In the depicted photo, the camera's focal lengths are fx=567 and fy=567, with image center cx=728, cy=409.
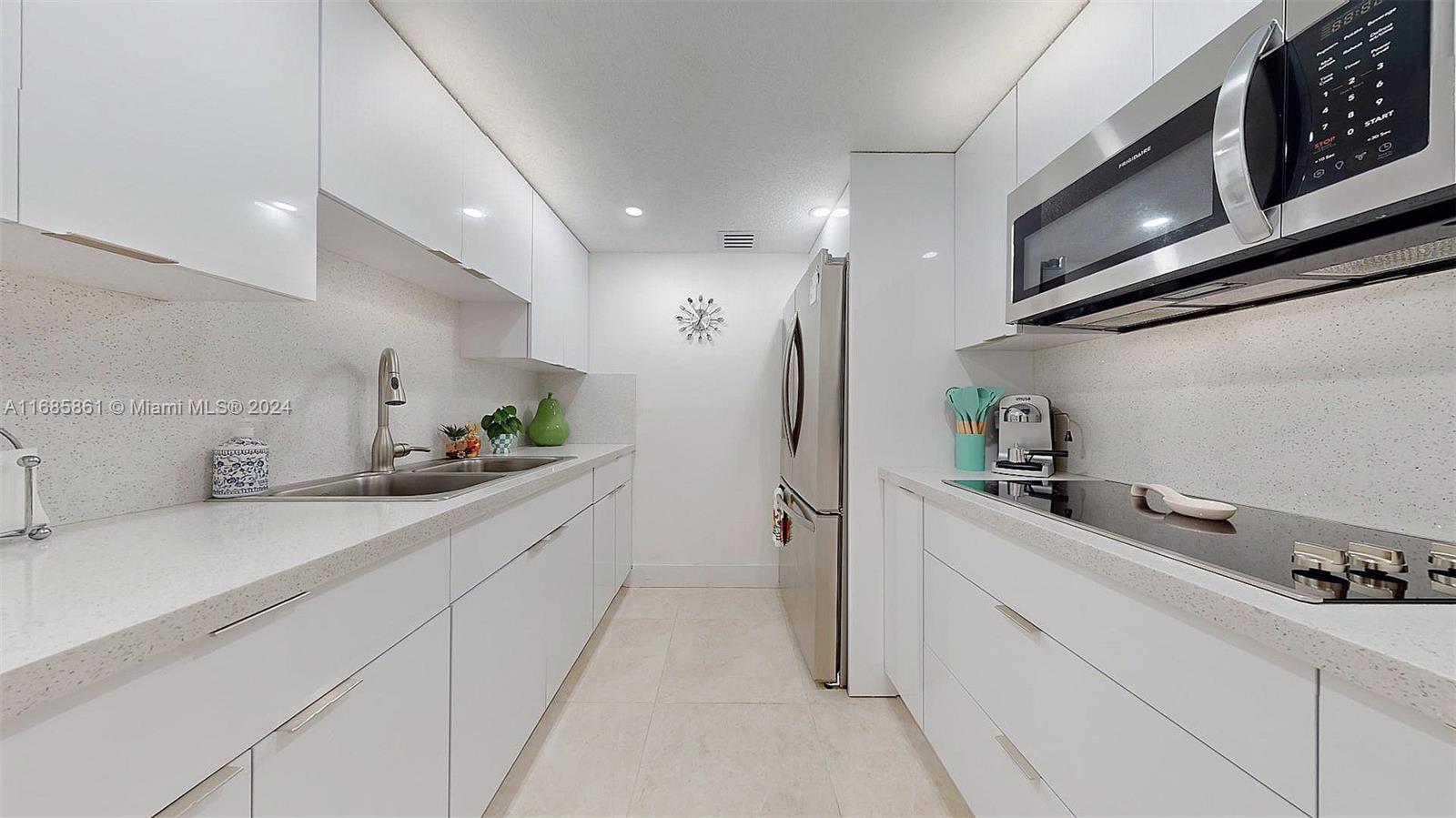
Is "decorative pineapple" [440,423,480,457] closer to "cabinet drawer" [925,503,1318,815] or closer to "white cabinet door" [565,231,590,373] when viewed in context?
"white cabinet door" [565,231,590,373]

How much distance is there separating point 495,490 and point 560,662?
3.16 ft

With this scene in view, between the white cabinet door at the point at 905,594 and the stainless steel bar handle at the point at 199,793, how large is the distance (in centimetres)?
175

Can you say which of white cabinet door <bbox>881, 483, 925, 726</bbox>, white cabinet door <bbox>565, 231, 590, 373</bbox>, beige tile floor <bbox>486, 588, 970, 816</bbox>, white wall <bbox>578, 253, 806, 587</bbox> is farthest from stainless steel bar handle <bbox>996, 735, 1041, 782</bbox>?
white cabinet door <bbox>565, 231, 590, 373</bbox>

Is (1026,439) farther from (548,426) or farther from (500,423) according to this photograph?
(548,426)

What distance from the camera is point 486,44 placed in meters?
1.68

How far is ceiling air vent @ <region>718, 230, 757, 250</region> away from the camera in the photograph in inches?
136

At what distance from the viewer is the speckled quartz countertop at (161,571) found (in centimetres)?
53

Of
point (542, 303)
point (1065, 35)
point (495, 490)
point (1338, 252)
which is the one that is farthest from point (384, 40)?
point (1338, 252)

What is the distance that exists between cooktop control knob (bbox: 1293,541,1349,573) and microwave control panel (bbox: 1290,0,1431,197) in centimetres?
51

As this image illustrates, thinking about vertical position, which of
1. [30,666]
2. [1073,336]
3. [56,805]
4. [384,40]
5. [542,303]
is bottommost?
[56,805]

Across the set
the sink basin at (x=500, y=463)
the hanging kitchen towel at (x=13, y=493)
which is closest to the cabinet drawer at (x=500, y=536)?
the sink basin at (x=500, y=463)

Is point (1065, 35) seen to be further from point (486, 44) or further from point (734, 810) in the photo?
point (734, 810)

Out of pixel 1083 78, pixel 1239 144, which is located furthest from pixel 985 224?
pixel 1239 144

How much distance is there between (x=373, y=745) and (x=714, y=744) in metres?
1.26
